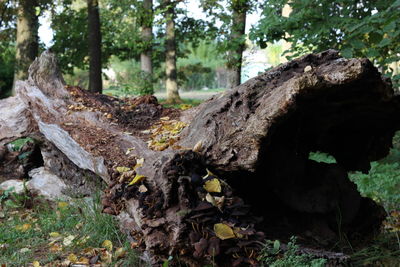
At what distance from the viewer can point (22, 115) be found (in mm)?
5031

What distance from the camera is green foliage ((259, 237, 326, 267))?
2379mm

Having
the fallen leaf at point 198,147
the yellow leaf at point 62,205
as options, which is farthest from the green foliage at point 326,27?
the yellow leaf at point 62,205

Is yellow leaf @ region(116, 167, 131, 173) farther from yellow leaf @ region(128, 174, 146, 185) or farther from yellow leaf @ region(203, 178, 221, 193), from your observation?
yellow leaf @ region(203, 178, 221, 193)

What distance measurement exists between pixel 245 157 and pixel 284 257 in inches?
24.0

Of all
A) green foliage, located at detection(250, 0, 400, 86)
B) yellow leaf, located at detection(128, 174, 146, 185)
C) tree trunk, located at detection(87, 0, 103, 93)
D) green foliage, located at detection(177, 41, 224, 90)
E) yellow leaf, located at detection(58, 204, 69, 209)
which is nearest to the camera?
yellow leaf, located at detection(128, 174, 146, 185)

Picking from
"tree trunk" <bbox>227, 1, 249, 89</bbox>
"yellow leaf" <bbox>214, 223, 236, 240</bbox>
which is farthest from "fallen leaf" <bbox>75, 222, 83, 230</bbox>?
"tree trunk" <bbox>227, 1, 249, 89</bbox>

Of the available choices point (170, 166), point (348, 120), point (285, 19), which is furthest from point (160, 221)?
point (285, 19)

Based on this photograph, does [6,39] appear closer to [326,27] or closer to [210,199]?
[326,27]

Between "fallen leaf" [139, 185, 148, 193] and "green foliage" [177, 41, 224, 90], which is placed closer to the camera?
"fallen leaf" [139, 185, 148, 193]

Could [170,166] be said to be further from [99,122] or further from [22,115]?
[22,115]

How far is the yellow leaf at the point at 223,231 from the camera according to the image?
95.2 inches

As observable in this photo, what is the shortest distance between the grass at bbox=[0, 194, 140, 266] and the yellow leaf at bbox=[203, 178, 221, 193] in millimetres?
744

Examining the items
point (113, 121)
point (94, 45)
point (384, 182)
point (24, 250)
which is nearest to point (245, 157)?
point (113, 121)

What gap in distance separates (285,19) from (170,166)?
325cm
